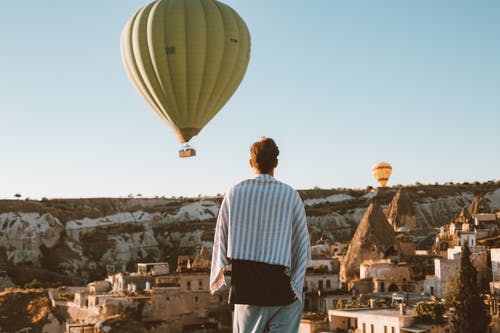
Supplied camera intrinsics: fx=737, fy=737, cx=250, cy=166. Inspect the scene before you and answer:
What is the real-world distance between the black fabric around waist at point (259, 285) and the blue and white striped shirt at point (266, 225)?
55 millimetres

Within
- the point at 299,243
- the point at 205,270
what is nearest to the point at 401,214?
the point at 205,270

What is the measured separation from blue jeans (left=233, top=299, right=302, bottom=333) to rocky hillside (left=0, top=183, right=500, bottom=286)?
55.3 m

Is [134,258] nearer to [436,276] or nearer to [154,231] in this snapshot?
[154,231]

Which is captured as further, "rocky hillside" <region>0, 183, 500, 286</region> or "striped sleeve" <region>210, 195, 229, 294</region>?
"rocky hillside" <region>0, 183, 500, 286</region>

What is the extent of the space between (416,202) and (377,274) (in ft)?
178

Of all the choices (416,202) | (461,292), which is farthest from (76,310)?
(416,202)

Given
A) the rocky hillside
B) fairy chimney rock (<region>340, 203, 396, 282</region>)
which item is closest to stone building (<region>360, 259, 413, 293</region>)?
fairy chimney rock (<region>340, 203, 396, 282</region>)

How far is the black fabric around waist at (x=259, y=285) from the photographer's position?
15.4ft

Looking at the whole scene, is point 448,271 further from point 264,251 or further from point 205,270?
point 264,251

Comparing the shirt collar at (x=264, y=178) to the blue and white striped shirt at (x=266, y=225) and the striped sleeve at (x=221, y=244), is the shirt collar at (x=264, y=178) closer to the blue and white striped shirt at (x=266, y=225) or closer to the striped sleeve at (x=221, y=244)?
the blue and white striped shirt at (x=266, y=225)

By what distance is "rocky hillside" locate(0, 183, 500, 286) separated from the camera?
69.0m

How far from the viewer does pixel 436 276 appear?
3478cm

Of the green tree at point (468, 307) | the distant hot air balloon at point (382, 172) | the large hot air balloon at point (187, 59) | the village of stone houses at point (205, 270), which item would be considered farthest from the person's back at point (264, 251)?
the distant hot air balloon at point (382, 172)

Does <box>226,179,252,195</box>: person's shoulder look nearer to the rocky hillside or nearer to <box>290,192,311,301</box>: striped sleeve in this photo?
<box>290,192,311,301</box>: striped sleeve
